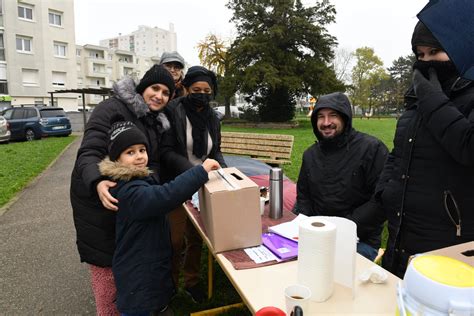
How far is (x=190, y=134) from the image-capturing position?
2871mm

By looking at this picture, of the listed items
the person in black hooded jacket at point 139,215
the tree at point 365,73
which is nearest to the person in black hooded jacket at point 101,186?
the person in black hooded jacket at point 139,215

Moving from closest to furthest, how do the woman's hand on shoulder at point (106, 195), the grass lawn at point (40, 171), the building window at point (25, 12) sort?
the woman's hand on shoulder at point (106, 195) → the grass lawn at point (40, 171) → the building window at point (25, 12)

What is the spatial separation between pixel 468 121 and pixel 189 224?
7.81 ft

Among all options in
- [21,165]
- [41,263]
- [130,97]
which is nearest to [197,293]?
[130,97]

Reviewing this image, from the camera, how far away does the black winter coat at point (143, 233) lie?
1.82 metres

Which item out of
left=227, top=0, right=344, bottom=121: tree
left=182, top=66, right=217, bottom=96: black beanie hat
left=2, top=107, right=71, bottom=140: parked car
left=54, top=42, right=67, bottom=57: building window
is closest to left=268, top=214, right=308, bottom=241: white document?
left=182, top=66, right=217, bottom=96: black beanie hat

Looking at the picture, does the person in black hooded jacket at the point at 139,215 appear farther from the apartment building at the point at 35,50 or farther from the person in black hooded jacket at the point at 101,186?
the apartment building at the point at 35,50

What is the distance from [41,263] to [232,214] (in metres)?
3.15

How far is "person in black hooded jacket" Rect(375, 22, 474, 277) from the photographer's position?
1537mm

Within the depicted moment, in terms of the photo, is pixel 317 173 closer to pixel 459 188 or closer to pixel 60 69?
pixel 459 188

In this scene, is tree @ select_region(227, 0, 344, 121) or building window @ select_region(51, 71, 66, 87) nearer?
tree @ select_region(227, 0, 344, 121)

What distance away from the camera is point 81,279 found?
356 cm

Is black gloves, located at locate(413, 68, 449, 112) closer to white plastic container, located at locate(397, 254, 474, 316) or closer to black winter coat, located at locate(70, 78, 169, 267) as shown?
white plastic container, located at locate(397, 254, 474, 316)

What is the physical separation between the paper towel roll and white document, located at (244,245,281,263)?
1.23ft
